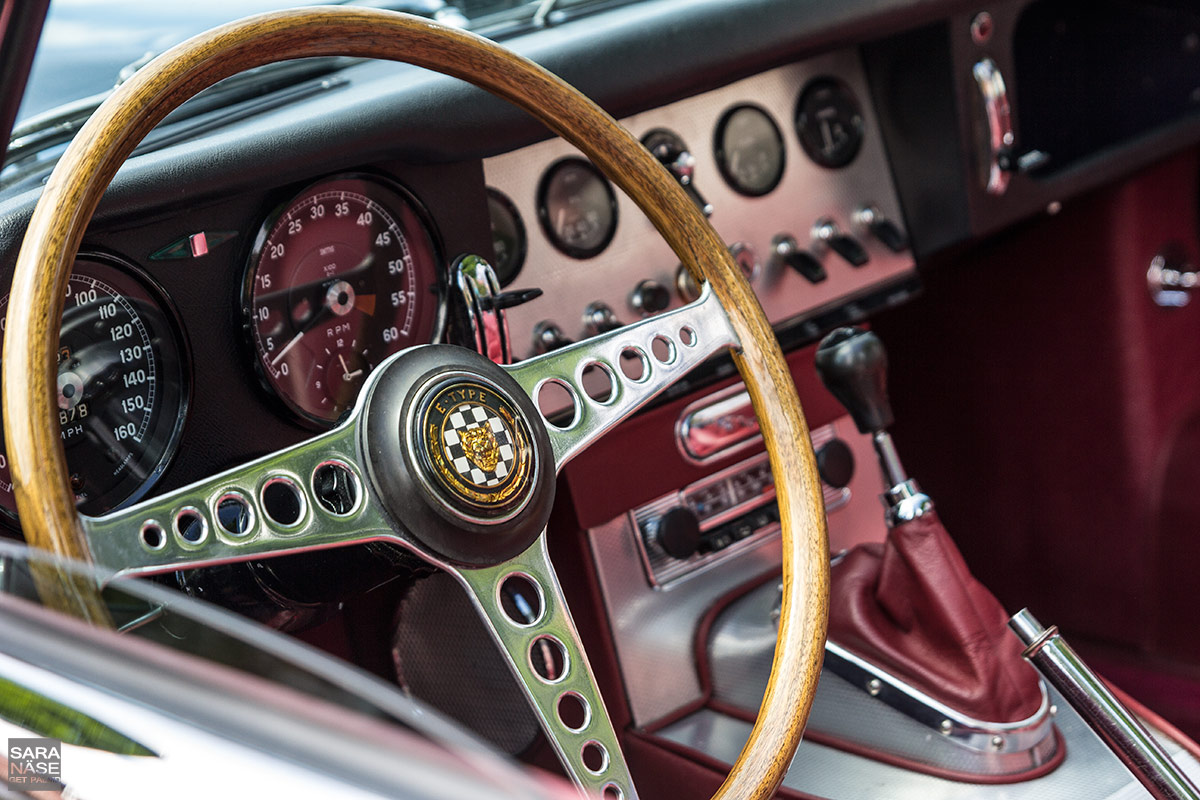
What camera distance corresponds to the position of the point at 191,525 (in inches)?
31.8

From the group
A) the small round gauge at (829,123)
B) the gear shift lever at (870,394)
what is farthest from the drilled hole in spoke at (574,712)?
the small round gauge at (829,123)

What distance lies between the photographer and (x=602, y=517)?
1.50 meters

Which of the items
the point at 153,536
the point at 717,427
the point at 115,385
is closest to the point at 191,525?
the point at 153,536

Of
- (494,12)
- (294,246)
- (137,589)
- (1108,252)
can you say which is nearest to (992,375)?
(1108,252)

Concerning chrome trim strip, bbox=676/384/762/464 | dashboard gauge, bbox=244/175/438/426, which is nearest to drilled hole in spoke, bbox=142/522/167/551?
dashboard gauge, bbox=244/175/438/426

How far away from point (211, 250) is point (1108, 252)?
1.42 m

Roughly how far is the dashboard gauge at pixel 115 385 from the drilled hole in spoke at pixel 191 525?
0.78 ft

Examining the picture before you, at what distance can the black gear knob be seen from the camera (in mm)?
1339

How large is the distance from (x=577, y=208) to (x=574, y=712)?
26.5 inches

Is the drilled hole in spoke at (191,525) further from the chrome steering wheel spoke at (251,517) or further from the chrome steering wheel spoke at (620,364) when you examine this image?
the chrome steering wheel spoke at (620,364)

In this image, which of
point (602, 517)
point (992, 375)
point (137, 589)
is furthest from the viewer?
point (992, 375)

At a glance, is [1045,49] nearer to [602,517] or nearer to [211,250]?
[602,517]

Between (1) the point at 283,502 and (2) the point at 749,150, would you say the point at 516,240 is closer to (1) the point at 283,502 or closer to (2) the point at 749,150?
(2) the point at 749,150

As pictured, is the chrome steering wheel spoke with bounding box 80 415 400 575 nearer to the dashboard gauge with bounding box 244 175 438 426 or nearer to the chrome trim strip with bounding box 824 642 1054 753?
the dashboard gauge with bounding box 244 175 438 426
